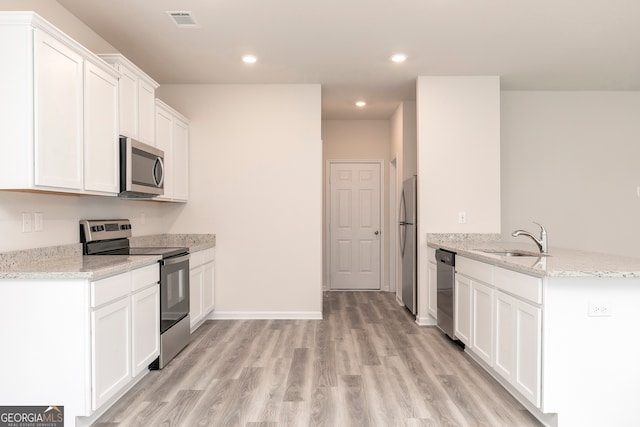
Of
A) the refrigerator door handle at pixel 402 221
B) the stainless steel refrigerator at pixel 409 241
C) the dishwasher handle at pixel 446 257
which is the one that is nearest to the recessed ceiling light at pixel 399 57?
the stainless steel refrigerator at pixel 409 241

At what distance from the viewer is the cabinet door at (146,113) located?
135 inches

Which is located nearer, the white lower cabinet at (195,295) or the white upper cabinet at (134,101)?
the white upper cabinet at (134,101)

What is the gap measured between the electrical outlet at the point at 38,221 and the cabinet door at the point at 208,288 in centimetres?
177

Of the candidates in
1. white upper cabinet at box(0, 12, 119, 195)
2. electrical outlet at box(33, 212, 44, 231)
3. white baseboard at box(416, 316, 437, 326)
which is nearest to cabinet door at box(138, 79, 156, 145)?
white upper cabinet at box(0, 12, 119, 195)

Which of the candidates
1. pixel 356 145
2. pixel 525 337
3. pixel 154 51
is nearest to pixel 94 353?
pixel 525 337

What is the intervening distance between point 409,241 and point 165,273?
277cm

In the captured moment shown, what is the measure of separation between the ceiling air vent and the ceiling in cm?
4

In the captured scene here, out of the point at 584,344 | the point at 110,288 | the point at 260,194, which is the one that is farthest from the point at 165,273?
the point at 584,344

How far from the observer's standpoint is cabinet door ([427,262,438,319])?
14.2 feet

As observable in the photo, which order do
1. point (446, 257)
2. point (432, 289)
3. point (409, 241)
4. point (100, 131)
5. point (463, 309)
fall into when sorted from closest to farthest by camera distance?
point (100, 131) < point (463, 309) < point (446, 257) < point (432, 289) < point (409, 241)

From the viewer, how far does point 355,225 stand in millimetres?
6641

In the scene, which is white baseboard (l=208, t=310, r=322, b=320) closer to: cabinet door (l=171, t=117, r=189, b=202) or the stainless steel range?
the stainless steel range

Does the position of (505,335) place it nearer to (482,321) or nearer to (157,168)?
(482,321)

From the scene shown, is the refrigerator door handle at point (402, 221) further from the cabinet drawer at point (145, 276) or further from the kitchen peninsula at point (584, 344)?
the cabinet drawer at point (145, 276)
